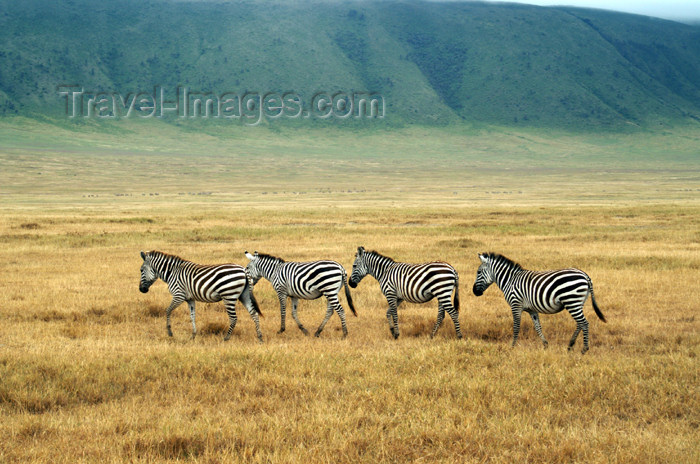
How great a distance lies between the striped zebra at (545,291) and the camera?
10750mm

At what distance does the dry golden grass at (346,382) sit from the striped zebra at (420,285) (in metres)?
0.48

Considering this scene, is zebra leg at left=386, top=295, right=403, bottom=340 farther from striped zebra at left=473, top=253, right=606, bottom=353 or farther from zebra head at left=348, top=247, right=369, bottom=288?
striped zebra at left=473, top=253, right=606, bottom=353

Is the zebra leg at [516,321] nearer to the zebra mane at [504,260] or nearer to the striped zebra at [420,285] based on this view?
the zebra mane at [504,260]

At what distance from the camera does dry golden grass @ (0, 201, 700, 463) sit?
6.63m

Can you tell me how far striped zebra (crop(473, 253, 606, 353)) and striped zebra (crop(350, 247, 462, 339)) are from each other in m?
0.81

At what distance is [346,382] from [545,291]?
4.09 m

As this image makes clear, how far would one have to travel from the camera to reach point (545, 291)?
1095 centimetres

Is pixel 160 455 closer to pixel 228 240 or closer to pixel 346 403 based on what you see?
pixel 346 403

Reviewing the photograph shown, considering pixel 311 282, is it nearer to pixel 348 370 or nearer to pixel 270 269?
pixel 270 269

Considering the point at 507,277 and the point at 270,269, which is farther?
the point at 270,269

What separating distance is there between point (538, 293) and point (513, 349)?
1073mm

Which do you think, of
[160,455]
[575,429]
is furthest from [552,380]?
[160,455]

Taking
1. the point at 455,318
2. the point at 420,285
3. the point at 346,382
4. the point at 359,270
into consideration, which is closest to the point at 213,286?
the point at 359,270

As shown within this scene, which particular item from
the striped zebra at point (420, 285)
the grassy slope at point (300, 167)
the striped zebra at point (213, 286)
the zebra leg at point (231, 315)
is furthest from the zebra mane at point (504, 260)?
the grassy slope at point (300, 167)
